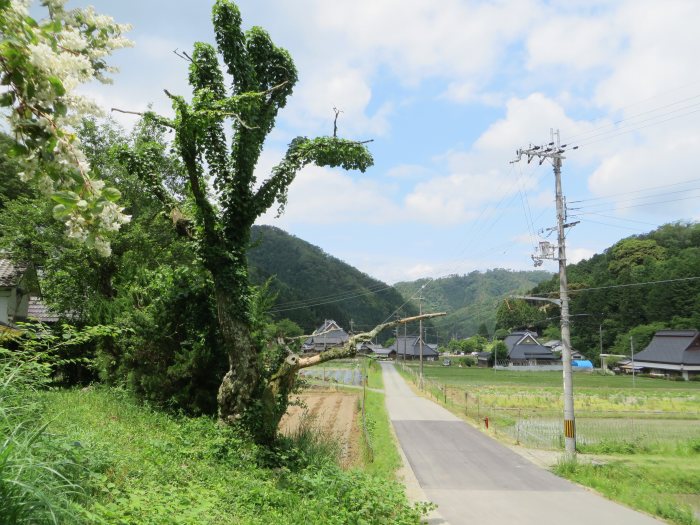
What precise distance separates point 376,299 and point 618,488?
112m

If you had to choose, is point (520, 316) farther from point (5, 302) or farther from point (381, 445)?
point (5, 302)

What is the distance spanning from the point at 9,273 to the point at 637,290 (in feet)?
299

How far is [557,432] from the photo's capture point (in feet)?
80.5

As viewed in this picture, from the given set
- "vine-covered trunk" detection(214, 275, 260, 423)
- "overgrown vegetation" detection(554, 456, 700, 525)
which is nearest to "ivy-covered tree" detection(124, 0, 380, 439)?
"vine-covered trunk" detection(214, 275, 260, 423)

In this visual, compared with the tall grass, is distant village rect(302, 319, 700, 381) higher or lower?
higher

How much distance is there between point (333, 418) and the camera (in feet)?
85.0

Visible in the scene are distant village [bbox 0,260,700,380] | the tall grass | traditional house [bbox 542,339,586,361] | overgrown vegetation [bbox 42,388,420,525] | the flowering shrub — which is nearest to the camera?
the flowering shrub

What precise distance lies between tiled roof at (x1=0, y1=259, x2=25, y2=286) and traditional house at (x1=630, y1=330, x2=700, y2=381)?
7576 centimetres

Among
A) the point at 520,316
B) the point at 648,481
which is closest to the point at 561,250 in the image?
the point at 648,481

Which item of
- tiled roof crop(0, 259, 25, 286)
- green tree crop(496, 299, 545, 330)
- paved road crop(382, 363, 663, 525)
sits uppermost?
green tree crop(496, 299, 545, 330)

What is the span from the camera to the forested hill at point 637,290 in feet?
263

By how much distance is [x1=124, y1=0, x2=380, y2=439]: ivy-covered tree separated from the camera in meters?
11.3

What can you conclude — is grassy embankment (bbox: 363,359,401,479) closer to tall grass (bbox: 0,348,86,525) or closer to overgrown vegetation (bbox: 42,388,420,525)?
overgrown vegetation (bbox: 42,388,420,525)

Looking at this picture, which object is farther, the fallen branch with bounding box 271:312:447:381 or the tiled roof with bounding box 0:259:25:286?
the tiled roof with bounding box 0:259:25:286
